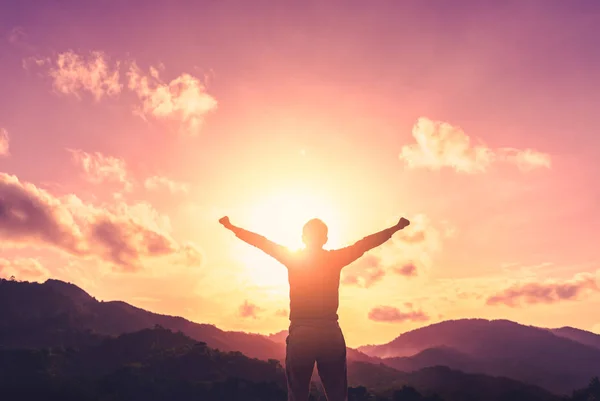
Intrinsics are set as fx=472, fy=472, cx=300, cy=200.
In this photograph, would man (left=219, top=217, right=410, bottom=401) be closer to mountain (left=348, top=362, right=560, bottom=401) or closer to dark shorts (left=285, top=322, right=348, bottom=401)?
dark shorts (left=285, top=322, right=348, bottom=401)

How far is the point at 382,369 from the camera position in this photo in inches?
7136

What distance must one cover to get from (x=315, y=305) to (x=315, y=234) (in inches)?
40.9

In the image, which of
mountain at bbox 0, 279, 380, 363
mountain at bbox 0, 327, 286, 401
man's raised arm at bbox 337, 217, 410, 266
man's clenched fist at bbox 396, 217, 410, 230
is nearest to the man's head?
man's raised arm at bbox 337, 217, 410, 266

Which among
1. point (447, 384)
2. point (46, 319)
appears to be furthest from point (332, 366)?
point (46, 319)

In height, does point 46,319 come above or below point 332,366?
above

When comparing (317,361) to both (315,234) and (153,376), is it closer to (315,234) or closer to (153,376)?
(315,234)

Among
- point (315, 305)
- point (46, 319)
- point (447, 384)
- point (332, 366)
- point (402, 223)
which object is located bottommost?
point (332, 366)

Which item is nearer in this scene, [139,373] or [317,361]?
[317,361]

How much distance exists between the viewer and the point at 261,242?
739cm

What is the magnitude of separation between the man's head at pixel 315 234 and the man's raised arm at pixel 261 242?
0.38 meters

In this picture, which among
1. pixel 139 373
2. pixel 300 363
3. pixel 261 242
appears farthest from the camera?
pixel 139 373

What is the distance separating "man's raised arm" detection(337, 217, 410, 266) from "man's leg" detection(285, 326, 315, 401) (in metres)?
1.20

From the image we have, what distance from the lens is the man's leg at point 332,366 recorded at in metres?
6.66

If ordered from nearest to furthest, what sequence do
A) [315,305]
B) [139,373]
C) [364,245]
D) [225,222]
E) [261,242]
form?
[315,305], [364,245], [261,242], [225,222], [139,373]
